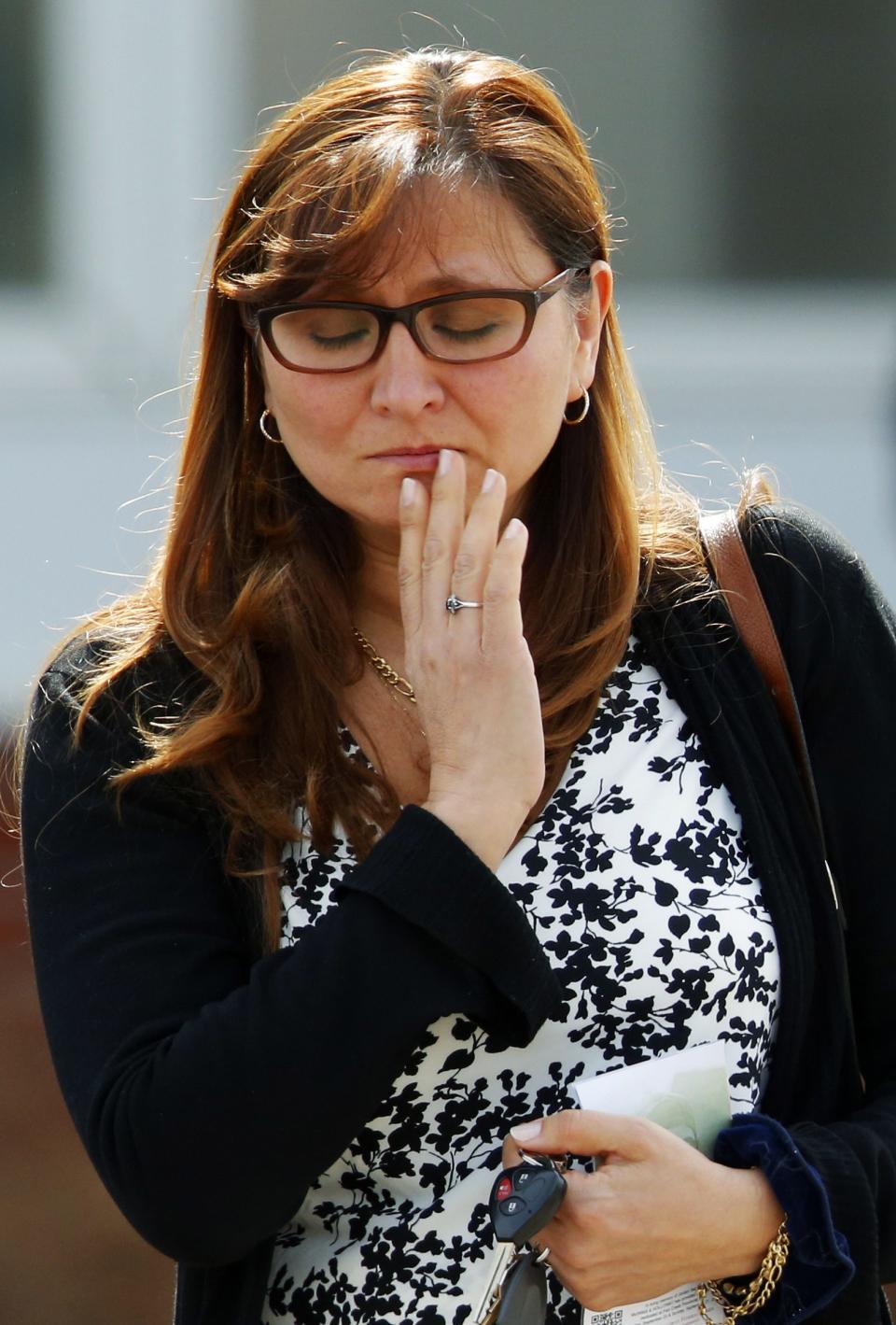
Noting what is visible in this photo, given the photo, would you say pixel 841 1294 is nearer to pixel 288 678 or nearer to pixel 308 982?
pixel 308 982

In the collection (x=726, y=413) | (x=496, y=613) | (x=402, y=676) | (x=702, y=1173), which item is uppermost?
(x=496, y=613)

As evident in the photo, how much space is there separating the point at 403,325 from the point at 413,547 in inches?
8.7

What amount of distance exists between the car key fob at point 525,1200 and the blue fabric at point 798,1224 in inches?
8.2

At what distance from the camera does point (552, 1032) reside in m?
1.83

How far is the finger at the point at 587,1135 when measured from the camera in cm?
171

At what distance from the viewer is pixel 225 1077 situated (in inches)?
66.7

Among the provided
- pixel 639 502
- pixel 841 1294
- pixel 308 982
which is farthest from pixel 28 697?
pixel 841 1294

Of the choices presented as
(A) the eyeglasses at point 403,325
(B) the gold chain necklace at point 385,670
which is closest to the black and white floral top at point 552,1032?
(B) the gold chain necklace at point 385,670

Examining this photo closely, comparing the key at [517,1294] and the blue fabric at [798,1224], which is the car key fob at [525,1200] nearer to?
the key at [517,1294]

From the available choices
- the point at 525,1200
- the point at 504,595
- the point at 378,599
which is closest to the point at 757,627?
the point at 504,595

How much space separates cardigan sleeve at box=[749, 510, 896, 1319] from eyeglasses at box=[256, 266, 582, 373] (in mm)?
396

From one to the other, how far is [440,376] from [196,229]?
5509mm

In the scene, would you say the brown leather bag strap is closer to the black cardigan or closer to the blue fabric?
the black cardigan

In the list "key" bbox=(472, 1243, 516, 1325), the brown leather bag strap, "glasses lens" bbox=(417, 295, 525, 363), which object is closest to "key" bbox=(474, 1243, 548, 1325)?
"key" bbox=(472, 1243, 516, 1325)
